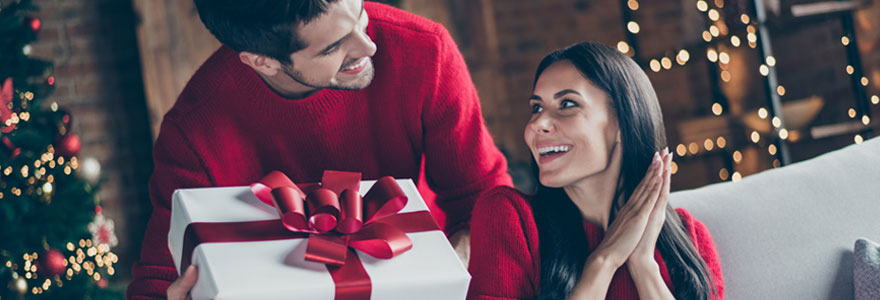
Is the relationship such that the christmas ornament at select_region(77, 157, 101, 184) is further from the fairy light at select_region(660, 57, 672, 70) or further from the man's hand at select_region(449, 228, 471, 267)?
the fairy light at select_region(660, 57, 672, 70)

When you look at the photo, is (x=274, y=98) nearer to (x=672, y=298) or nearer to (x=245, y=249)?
(x=245, y=249)

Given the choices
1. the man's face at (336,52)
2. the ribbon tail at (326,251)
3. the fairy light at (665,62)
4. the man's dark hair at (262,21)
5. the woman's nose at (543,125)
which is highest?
the man's dark hair at (262,21)

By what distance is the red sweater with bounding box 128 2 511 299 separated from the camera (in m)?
1.39

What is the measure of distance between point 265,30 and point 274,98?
20 centimetres

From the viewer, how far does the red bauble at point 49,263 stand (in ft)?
7.63

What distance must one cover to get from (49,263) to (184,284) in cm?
163

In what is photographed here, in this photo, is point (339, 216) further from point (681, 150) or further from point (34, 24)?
point (681, 150)

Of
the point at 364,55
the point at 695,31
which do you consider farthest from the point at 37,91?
the point at 695,31

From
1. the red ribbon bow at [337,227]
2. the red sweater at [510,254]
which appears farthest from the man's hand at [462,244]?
the red ribbon bow at [337,227]

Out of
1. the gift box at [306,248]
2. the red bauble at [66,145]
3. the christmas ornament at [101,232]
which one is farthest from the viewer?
the christmas ornament at [101,232]

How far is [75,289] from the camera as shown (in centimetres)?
245

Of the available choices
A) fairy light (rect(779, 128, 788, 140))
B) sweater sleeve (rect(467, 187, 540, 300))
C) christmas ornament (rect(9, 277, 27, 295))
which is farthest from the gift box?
fairy light (rect(779, 128, 788, 140))

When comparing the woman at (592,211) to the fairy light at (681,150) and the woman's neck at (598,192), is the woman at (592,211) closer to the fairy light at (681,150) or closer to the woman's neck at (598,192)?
the woman's neck at (598,192)

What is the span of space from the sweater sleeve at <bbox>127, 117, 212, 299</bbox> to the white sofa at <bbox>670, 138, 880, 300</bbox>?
89 centimetres
